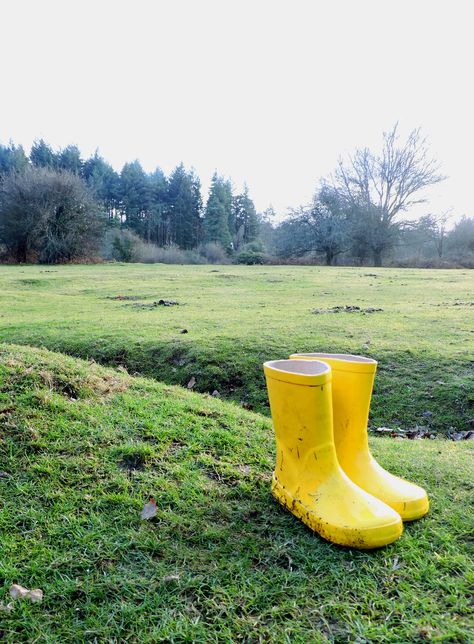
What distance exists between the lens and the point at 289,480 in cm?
236

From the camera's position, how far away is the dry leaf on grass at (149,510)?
7.42ft

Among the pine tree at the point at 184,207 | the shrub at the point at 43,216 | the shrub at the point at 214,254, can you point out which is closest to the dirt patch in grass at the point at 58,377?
the shrub at the point at 43,216

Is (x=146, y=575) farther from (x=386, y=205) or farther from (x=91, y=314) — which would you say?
(x=386, y=205)

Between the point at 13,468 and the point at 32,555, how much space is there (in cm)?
73

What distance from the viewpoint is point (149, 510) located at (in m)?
2.30

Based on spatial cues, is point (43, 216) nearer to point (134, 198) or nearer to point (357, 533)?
point (134, 198)

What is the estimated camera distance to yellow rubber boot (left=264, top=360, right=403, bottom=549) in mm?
2039

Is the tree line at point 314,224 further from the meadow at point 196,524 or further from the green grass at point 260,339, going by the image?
the meadow at point 196,524

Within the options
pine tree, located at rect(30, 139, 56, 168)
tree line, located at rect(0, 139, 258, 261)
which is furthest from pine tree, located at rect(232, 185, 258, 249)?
pine tree, located at rect(30, 139, 56, 168)

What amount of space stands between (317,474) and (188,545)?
2.41 feet

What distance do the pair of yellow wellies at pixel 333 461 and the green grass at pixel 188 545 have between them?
97mm

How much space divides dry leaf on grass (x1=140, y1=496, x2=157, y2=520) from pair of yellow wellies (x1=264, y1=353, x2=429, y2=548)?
68cm

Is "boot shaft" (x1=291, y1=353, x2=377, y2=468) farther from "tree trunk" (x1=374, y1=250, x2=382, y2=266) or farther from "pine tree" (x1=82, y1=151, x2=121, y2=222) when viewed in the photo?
"pine tree" (x1=82, y1=151, x2=121, y2=222)

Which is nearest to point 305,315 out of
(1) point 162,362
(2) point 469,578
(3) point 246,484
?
(1) point 162,362
